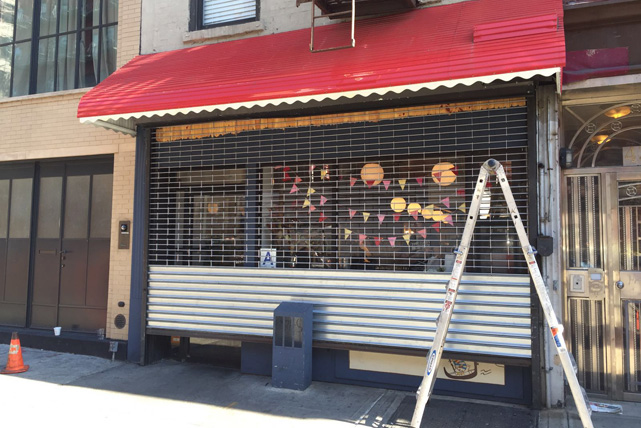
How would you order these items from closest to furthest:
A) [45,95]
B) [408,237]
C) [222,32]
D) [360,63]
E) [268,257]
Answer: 1. [360,63]
2. [408,237]
3. [268,257]
4. [222,32]
5. [45,95]

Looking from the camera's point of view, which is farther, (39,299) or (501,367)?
(39,299)

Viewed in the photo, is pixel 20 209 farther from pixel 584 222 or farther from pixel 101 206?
pixel 584 222

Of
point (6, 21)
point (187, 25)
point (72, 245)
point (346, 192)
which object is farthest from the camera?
point (6, 21)

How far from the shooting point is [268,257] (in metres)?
6.19

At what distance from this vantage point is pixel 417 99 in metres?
5.34

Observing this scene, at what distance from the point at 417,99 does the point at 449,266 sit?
1.93m

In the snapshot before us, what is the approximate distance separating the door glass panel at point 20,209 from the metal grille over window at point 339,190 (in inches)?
121

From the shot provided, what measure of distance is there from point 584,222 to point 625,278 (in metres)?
0.70

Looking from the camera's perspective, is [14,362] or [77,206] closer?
[14,362]

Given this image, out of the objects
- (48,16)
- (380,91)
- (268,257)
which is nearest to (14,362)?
(268,257)

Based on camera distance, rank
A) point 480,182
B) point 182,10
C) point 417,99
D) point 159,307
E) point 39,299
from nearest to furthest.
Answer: point 480,182
point 417,99
point 159,307
point 182,10
point 39,299

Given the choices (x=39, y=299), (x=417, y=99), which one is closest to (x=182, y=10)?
(x=417, y=99)

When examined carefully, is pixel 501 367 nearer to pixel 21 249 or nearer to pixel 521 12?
pixel 521 12

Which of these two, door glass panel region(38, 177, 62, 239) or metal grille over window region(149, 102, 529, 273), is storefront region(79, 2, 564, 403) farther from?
door glass panel region(38, 177, 62, 239)
